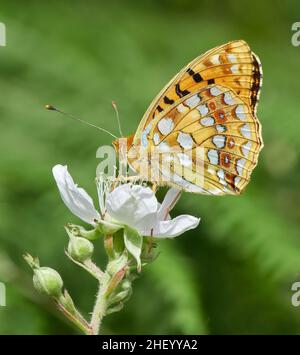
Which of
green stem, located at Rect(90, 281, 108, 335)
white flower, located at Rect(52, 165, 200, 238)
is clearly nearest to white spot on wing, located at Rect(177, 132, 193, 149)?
white flower, located at Rect(52, 165, 200, 238)

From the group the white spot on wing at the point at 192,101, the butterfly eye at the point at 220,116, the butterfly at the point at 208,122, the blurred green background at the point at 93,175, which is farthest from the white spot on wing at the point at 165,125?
the blurred green background at the point at 93,175

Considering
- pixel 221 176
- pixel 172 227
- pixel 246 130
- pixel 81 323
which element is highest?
pixel 246 130

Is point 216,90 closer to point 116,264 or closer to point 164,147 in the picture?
point 164,147

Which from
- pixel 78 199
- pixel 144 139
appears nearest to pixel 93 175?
pixel 144 139

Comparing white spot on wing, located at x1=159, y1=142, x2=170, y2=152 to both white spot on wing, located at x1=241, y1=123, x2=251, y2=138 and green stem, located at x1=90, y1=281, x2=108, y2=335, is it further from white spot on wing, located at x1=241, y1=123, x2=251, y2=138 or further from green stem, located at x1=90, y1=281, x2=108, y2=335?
green stem, located at x1=90, y1=281, x2=108, y2=335

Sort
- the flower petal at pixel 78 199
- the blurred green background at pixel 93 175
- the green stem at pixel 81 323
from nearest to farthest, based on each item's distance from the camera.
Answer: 1. the green stem at pixel 81 323
2. the flower petal at pixel 78 199
3. the blurred green background at pixel 93 175

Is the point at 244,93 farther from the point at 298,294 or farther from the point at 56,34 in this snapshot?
the point at 56,34

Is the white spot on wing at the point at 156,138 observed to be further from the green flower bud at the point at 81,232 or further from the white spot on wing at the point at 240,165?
the green flower bud at the point at 81,232
